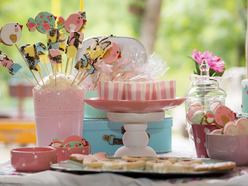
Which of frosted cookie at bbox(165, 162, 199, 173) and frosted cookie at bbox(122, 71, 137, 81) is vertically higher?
frosted cookie at bbox(122, 71, 137, 81)

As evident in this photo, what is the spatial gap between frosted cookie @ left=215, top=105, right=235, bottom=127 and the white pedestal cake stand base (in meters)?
0.12

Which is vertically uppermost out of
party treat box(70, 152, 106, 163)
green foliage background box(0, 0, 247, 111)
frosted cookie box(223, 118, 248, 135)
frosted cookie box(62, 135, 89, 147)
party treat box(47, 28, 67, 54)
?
green foliage background box(0, 0, 247, 111)

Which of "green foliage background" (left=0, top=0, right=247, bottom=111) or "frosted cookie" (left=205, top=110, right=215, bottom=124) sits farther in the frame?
"green foliage background" (left=0, top=0, right=247, bottom=111)

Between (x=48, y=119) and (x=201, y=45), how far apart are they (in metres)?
6.38

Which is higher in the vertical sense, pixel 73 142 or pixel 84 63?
pixel 84 63

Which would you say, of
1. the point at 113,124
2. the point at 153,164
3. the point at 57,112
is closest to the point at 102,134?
the point at 113,124

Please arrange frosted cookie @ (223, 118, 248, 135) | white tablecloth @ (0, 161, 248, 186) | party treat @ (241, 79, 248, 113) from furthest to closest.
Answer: party treat @ (241, 79, 248, 113), frosted cookie @ (223, 118, 248, 135), white tablecloth @ (0, 161, 248, 186)

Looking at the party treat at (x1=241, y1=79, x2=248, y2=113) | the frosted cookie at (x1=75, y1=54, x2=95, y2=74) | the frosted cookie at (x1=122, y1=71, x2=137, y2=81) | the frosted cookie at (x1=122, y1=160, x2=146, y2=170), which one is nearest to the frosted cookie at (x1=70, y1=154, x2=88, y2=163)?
the frosted cookie at (x1=122, y1=160, x2=146, y2=170)

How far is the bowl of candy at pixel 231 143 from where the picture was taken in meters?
0.79

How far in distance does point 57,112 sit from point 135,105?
0.74 feet

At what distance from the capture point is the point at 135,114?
85 centimetres

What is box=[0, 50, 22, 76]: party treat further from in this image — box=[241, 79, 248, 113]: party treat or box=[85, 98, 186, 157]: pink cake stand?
box=[241, 79, 248, 113]: party treat

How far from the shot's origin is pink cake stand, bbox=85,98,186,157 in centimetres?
83

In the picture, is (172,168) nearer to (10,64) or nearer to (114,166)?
(114,166)
